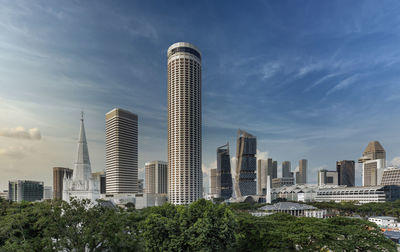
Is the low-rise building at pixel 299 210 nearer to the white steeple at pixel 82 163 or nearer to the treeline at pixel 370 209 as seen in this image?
the treeline at pixel 370 209

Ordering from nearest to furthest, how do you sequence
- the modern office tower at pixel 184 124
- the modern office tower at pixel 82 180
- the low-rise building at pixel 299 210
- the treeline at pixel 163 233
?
the treeline at pixel 163 233
the modern office tower at pixel 82 180
the low-rise building at pixel 299 210
the modern office tower at pixel 184 124

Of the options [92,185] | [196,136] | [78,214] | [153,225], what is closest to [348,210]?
[196,136]

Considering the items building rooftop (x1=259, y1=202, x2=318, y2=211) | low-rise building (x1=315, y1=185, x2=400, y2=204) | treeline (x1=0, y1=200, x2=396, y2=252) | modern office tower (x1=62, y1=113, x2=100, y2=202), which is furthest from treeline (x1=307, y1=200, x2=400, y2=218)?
modern office tower (x1=62, y1=113, x2=100, y2=202)

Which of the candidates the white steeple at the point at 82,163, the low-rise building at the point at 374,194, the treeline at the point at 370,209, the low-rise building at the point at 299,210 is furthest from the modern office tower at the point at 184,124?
the low-rise building at the point at 374,194

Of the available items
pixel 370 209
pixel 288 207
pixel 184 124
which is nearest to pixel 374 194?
pixel 370 209

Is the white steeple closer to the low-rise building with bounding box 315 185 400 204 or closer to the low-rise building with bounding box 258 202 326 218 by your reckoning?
the low-rise building with bounding box 258 202 326 218
